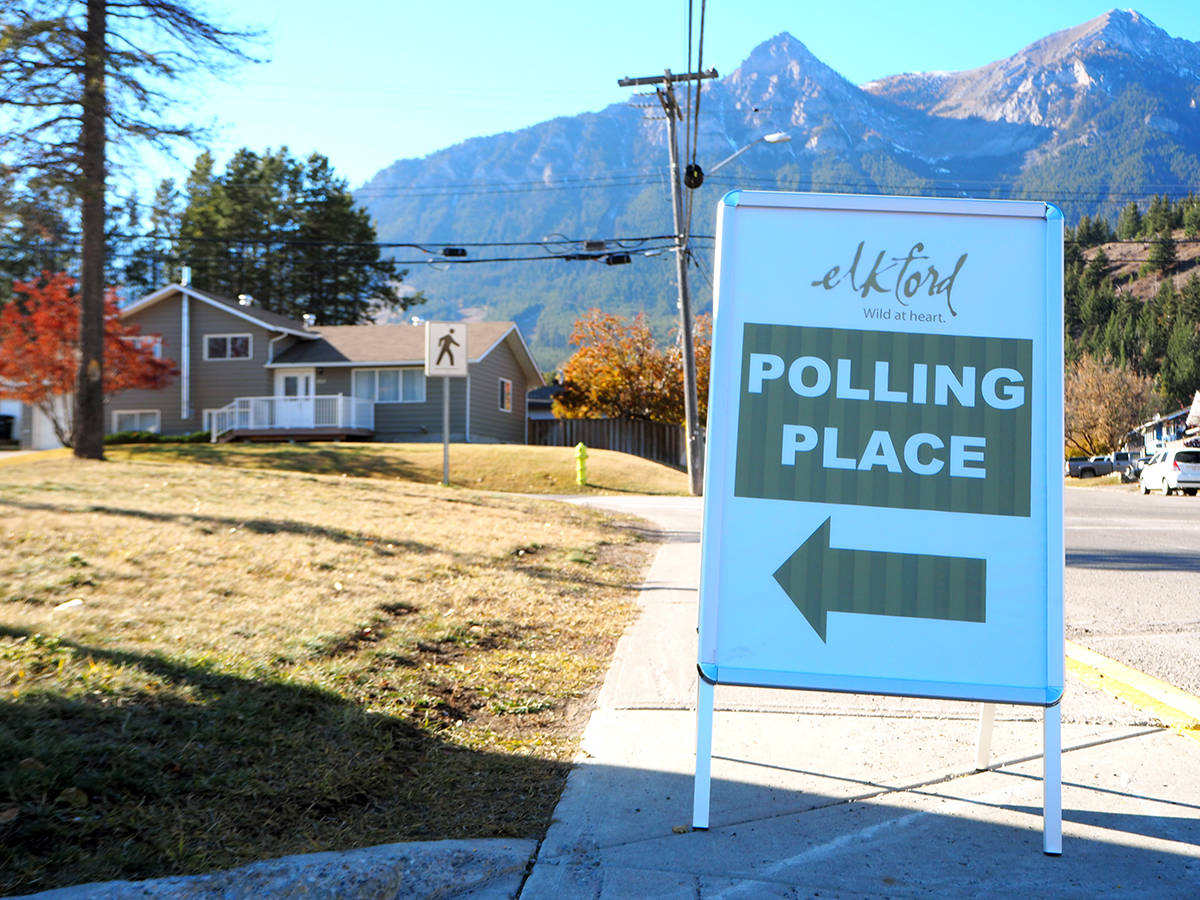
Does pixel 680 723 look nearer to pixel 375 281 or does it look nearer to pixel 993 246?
pixel 993 246

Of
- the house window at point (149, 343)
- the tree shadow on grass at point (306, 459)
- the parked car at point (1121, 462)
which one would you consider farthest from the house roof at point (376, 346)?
the parked car at point (1121, 462)

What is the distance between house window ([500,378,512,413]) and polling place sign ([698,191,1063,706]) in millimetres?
36669

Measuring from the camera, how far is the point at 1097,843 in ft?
11.0

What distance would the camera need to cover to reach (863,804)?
3.72 meters

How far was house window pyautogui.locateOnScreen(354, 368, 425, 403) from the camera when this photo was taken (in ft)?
120

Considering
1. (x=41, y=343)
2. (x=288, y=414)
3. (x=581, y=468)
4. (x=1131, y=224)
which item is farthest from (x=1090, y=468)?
(x=1131, y=224)

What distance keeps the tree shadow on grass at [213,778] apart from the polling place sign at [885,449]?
1190 mm

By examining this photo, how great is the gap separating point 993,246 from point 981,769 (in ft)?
6.90

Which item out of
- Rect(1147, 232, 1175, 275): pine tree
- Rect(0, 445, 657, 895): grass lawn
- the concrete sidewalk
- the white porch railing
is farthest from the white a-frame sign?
Rect(1147, 232, 1175, 275): pine tree

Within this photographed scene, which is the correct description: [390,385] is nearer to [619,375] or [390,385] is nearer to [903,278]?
[619,375]

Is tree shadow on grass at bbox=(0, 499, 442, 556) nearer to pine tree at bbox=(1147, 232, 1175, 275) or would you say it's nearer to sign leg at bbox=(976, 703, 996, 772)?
sign leg at bbox=(976, 703, 996, 772)

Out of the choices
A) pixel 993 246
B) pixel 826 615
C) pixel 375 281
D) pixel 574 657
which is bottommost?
pixel 574 657

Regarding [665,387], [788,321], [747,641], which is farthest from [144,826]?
[665,387]

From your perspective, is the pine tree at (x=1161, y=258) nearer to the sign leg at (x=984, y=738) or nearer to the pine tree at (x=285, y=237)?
the pine tree at (x=285, y=237)
